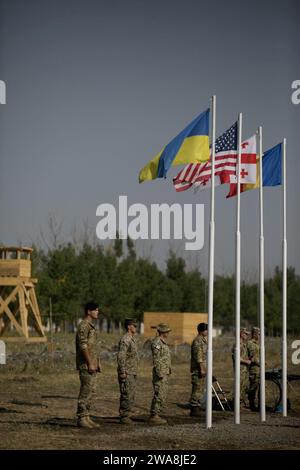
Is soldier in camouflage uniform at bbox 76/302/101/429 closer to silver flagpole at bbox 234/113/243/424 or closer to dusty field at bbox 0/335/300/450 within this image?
dusty field at bbox 0/335/300/450

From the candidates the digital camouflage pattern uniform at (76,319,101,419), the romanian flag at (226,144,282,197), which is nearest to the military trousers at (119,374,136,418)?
the digital camouflage pattern uniform at (76,319,101,419)

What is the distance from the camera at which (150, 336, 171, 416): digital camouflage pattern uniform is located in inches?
528

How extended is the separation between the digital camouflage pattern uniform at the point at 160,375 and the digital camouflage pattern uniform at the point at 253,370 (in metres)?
2.88

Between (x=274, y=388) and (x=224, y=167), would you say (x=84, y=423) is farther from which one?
(x=274, y=388)

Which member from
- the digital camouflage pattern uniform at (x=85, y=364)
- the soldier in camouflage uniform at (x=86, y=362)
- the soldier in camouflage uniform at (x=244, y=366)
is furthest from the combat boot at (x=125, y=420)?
the soldier in camouflage uniform at (x=244, y=366)

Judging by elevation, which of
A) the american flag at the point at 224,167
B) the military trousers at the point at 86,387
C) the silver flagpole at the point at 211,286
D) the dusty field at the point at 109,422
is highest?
the american flag at the point at 224,167

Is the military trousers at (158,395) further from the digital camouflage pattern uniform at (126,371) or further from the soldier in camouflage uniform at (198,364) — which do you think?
the soldier in camouflage uniform at (198,364)

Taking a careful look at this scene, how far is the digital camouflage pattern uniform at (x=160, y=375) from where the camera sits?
44.0ft

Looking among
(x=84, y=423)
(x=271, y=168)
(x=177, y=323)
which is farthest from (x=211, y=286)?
(x=177, y=323)

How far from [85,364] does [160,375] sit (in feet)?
6.22

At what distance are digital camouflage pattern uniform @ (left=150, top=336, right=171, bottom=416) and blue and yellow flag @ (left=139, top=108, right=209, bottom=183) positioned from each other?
3084 mm

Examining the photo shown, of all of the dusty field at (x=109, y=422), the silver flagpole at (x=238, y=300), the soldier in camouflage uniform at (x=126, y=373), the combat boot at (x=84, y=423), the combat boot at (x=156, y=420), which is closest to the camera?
the dusty field at (x=109, y=422)

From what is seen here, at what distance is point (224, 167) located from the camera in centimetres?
1374

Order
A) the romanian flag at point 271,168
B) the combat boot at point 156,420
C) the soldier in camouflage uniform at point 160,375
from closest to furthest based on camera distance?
the combat boot at point 156,420
the soldier in camouflage uniform at point 160,375
the romanian flag at point 271,168
